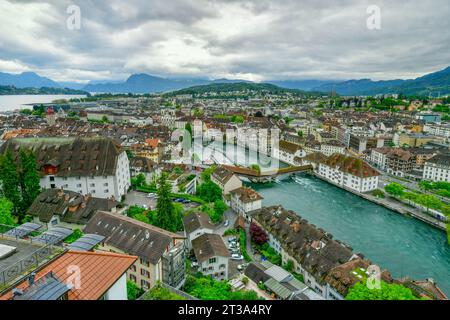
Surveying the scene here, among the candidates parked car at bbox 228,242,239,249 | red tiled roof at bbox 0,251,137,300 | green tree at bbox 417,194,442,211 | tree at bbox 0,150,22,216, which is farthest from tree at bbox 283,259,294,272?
green tree at bbox 417,194,442,211

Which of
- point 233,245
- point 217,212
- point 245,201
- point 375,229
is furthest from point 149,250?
point 375,229

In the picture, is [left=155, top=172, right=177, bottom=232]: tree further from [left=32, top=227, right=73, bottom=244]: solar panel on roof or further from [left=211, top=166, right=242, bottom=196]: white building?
[left=211, top=166, right=242, bottom=196]: white building

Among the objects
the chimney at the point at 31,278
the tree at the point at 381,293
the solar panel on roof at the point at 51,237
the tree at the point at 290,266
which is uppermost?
the chimney at the point at 31,278

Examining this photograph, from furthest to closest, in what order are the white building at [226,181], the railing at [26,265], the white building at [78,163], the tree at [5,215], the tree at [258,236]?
the white building at [226,181]
the white building at [78,163]
the tree at [258,236]
the tree at [5,215]
the railing at [26,265]

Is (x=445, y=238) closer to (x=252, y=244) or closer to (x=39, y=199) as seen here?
(x=252, y=244)

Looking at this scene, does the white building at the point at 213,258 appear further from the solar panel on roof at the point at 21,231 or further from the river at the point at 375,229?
the river at the point at 375,229

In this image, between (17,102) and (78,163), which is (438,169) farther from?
(17,102)

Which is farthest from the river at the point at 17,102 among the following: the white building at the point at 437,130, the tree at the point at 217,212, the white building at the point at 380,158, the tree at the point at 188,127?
the white building at the point at 437,130
